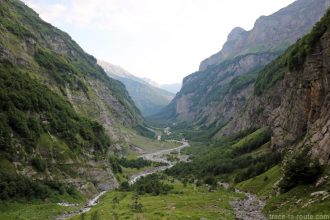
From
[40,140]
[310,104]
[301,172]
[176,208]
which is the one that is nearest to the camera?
[301,172]

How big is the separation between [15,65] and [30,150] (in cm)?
5886

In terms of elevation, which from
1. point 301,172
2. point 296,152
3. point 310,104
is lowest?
point 301,172

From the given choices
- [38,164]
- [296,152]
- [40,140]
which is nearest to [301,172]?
[296,152]

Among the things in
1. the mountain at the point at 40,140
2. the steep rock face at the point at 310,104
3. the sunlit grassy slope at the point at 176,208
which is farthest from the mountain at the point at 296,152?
the mountain at the point at 40,140

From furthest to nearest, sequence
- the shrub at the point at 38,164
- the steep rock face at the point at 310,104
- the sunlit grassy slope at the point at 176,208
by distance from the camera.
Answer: the shrub at the point at 38,164
the steep rock face at the point at 310,104
the sunlit grassy slope at the point at 176,208

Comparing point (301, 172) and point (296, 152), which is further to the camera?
point (296, 152)

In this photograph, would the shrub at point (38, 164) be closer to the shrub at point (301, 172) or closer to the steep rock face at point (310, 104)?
the shrub at point (301, 172)

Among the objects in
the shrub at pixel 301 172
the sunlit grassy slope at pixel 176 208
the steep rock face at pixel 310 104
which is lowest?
the sunlit grassy slope at pixel 176 208

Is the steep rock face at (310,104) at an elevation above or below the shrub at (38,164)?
above

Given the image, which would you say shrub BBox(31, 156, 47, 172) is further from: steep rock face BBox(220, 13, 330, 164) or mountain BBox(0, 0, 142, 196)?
steep rock face BBox(220, 13, 330, 164)

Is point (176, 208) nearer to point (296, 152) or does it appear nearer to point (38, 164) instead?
point (296, 152)

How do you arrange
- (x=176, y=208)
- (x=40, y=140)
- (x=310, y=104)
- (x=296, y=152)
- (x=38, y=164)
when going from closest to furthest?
(x=176, y=208), (x=296, y=152), (x=310, y=104), (x=38, y=164), (x=40, y=140)

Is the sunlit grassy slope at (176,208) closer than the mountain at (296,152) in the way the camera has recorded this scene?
No

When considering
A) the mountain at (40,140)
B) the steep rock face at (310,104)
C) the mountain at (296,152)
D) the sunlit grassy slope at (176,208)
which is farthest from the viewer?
the mountain at (40,140)
